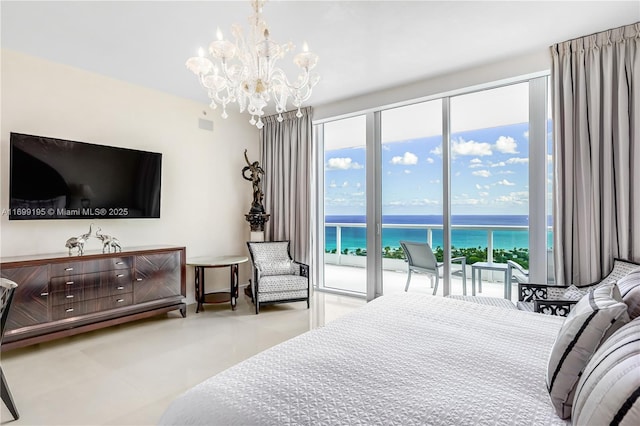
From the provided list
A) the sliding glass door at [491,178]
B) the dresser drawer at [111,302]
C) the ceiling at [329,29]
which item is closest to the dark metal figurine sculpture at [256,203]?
the ceiling at [329,29]

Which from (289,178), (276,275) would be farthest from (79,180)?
(289,178)

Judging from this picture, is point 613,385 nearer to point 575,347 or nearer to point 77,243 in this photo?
point 575,347

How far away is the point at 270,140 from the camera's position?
5238mm

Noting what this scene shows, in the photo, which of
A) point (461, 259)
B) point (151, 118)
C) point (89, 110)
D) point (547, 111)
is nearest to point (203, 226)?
point (151, 118)

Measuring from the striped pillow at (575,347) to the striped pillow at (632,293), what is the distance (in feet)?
0.87

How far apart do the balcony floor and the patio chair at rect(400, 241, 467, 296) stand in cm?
5

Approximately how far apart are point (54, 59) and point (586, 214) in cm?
507

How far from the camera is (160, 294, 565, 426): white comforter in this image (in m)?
1.00

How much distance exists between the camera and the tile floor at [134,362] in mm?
2027

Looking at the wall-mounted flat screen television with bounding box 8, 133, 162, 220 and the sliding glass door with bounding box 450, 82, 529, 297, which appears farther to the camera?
the sliding glass door with bounding box 450, 82, 529, 297

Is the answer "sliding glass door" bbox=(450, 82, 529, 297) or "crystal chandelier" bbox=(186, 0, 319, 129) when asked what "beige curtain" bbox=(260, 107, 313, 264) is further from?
"crystal chandelier" bbox=(186, 0, 319, 129)

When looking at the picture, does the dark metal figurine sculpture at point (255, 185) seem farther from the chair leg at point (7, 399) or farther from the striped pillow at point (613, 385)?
the striped pillow at point (613, 385)

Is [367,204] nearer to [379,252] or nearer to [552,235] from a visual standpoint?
[379,252]

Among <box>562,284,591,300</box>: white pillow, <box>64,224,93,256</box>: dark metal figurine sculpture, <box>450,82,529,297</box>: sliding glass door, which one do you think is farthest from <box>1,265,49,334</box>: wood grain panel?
<box>562,284,591,300</box>: white pillow
